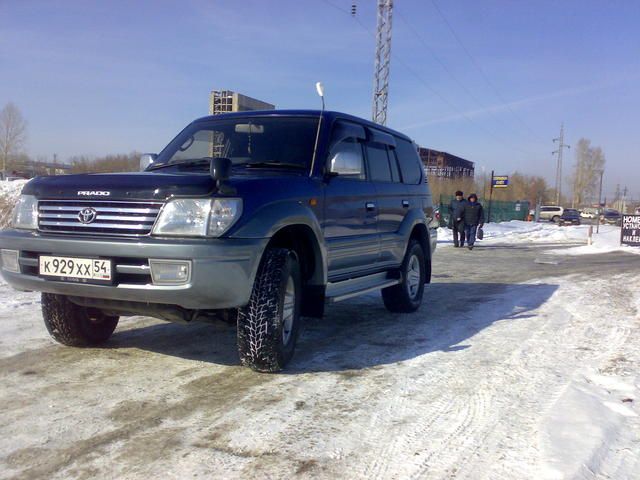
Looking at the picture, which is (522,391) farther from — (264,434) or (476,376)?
(264,434)

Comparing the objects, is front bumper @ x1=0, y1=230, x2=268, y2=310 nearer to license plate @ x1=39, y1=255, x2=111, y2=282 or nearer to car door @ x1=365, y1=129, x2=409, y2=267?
license plate @ x1=39, y1=255, x2=111, y2=282

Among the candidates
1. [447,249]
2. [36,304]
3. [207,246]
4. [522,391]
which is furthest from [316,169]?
[447,249]

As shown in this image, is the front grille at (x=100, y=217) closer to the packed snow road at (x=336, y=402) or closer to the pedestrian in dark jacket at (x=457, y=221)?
the packed snow road at (x=336, y=402)

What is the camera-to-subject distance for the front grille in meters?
3.31

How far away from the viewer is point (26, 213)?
12.2ft

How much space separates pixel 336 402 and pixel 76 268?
177 centimetres

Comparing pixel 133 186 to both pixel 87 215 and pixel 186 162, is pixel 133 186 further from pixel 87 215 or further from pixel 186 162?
pixel 186 162

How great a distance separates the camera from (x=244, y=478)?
7.69 ft

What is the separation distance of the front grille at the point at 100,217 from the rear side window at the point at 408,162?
3474 millimetres

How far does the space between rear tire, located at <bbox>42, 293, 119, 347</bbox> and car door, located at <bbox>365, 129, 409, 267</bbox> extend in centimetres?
257

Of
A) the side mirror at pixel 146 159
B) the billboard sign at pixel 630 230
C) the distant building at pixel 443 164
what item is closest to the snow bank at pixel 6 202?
the side mirror at pixel 146 159

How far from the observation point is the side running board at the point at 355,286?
14.2 ft

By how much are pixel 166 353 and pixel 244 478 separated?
210 cm

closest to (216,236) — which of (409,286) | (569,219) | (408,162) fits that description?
(409,286)
